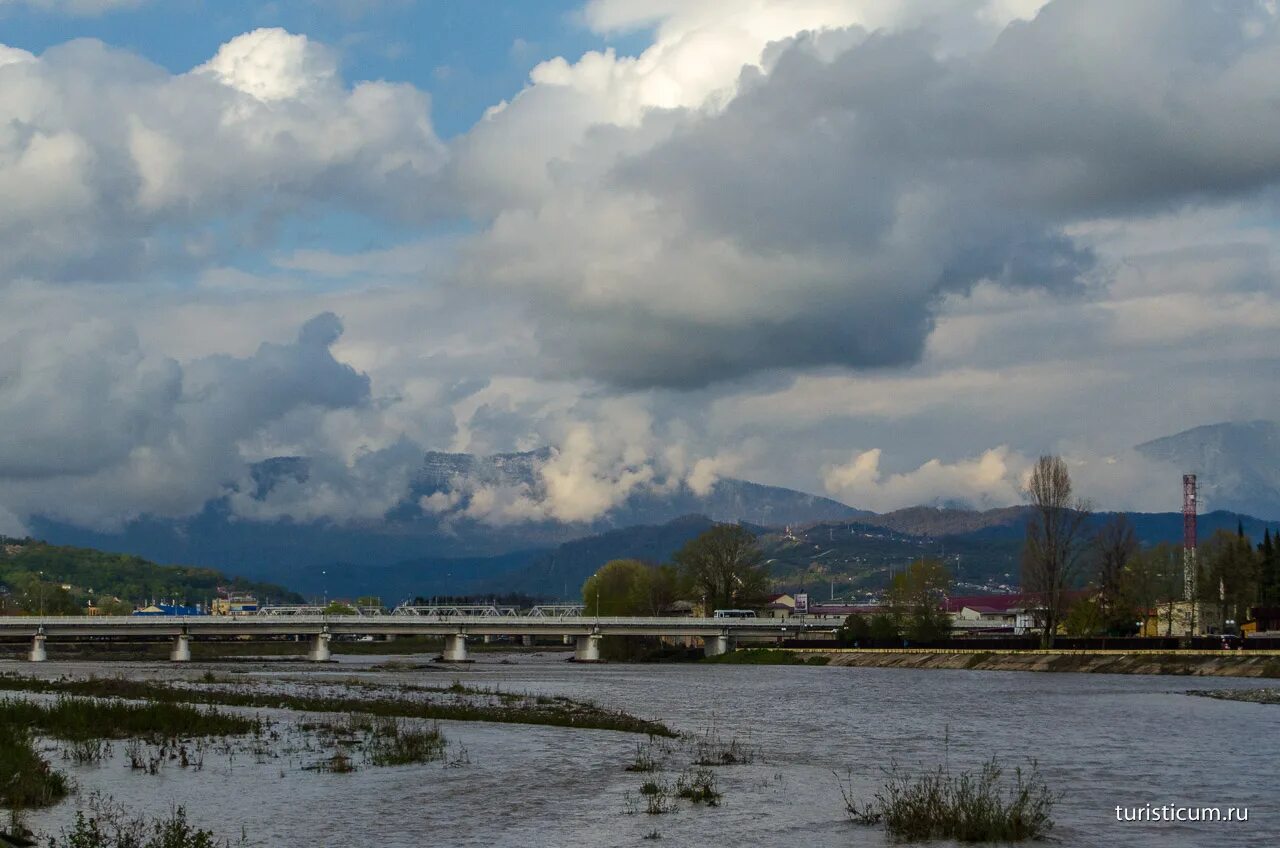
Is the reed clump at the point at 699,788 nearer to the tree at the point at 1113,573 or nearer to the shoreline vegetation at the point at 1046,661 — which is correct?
the shoreline vegetation at the point at 1046,661

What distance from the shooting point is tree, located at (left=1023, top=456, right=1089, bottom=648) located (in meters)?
156

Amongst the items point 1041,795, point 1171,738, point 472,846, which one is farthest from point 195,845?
point 1171,738

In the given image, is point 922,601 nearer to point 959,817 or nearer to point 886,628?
point 886,628

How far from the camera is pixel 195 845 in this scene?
85.6 feet

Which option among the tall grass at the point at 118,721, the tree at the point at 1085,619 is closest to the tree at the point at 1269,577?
the tree at the point at 1085,619

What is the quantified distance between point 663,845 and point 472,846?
427cm

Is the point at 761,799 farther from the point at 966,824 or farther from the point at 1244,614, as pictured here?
the point at 1244,614

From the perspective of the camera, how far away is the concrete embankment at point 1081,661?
122 m

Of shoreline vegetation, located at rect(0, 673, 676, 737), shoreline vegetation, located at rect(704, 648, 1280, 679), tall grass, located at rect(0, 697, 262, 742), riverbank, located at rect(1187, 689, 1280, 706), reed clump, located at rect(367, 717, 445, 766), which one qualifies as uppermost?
tall grass, located at rect(0, 697, 262, 742)

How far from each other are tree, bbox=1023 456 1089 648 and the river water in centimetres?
7759

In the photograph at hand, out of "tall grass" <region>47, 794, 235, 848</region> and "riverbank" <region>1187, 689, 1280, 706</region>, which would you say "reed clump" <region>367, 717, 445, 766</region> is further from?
"riverbank" <region>1187, 689, 1280, 706</region>

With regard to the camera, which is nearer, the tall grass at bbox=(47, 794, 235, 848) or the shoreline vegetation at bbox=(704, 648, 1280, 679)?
the tall grass at bbox=(47, 794, 235, 848)

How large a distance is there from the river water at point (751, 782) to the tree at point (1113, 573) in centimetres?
8983

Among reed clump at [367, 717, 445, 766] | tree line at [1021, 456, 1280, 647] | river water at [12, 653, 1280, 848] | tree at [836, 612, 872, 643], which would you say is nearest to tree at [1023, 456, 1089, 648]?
tree line at [1021, 456, 1280, 647]
